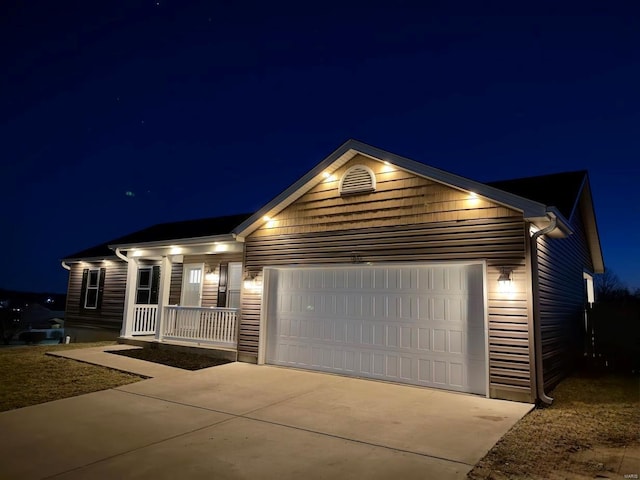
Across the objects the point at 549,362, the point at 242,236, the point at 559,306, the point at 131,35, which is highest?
the point at 131,35

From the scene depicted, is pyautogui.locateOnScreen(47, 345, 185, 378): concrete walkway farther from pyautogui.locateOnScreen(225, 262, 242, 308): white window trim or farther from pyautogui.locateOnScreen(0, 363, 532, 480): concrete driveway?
pyautogui.locateOnScreen(225, 262, 242, 308): white window trim

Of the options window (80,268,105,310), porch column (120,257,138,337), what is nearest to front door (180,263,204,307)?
porch column (120,257,138,337)

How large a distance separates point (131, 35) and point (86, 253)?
3168cm

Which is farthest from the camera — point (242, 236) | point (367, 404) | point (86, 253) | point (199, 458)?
point (86, 253)

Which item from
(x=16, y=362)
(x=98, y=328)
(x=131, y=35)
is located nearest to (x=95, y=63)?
(x=131, y=35)

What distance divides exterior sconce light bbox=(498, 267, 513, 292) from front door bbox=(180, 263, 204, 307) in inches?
370

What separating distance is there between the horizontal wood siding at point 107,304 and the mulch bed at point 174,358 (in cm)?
433

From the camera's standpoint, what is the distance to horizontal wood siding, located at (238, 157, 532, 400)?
6.36 m

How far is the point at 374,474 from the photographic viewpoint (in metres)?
3.52

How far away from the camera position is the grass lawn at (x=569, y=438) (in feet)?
12.0

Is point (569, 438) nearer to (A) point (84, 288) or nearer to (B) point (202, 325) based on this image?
(B) point (202, 325)

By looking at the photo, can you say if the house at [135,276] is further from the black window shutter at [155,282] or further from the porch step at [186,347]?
the porch step at [186,347]

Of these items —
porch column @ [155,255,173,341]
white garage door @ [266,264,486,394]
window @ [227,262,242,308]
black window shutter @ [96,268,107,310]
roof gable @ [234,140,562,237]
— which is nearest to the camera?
roof gable @ [234,140,562,237]

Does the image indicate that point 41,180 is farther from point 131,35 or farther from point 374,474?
point 374,474
